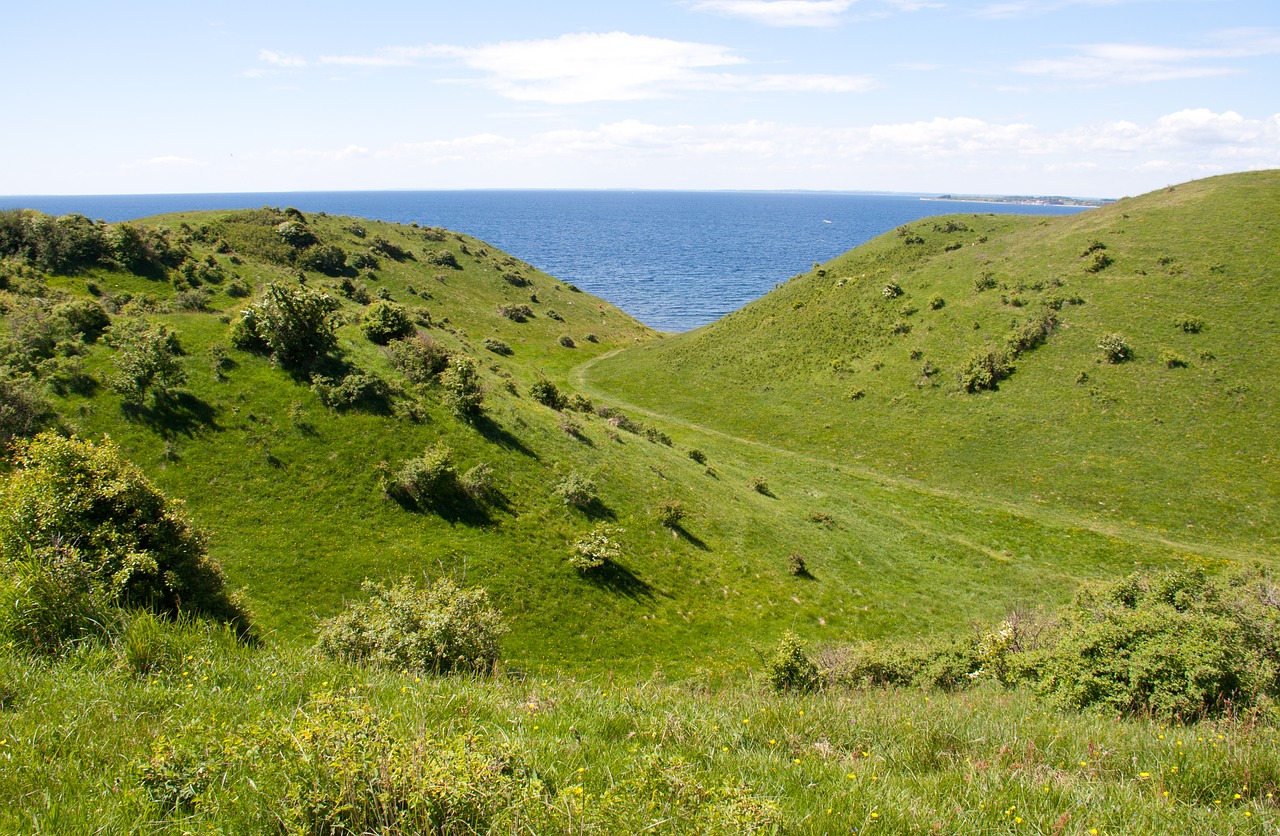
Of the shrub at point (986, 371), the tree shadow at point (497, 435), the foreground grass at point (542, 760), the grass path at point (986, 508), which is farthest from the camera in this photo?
the shrub at point (986, 371)

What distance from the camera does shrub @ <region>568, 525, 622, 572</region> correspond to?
93.5 ft

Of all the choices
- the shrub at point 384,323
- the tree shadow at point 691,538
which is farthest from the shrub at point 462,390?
the tree shadow at point 691,538

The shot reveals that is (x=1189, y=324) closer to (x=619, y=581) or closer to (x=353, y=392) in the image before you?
(x=619, y=581)

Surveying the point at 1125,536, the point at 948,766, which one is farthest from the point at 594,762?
the point at 1125,536

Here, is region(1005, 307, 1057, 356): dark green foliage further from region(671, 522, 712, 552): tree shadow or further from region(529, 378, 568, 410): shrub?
region(529, 378, 568, 410): shrub

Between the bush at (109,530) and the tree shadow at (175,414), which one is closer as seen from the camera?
the bush at (109,530)

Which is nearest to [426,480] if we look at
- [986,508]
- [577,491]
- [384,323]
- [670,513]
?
[577,491]

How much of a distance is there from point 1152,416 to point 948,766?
62600 mm

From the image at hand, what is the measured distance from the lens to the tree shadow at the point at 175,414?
27.4 meters

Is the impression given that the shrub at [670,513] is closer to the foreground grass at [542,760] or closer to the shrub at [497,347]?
the foreground grass at [542,760]

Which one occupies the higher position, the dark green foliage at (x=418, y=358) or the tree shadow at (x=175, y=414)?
the dark green foliage at (x=418, y=358)

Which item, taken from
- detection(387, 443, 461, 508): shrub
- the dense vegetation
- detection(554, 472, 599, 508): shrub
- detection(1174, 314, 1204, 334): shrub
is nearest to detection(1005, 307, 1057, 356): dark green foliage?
the dense vegetation

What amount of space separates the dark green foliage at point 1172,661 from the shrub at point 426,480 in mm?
26346

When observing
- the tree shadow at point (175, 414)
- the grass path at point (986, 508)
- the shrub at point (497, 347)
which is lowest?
the grass path at point (986, 508)
